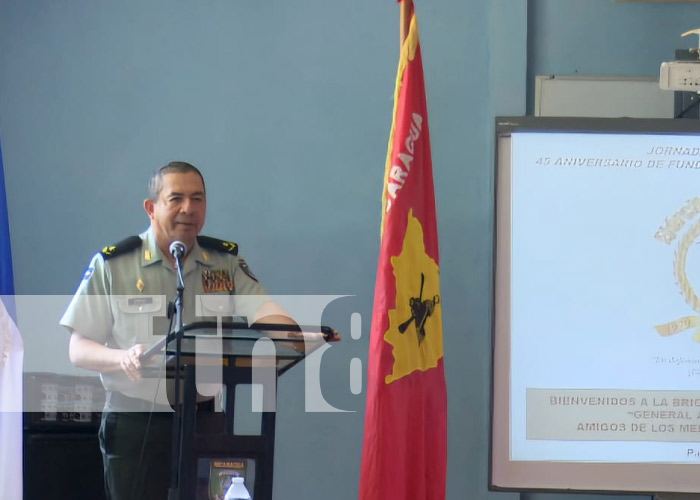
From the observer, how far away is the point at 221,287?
3.09m

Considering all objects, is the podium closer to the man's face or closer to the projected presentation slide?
the man's face

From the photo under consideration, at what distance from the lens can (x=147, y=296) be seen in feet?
9.97

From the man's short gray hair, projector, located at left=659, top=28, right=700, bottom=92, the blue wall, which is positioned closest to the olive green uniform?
the man's short gray hair

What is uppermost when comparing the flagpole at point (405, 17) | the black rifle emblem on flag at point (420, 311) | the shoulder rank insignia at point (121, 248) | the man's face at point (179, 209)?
the flagpole at point (405, 17)

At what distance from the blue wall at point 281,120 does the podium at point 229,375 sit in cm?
127

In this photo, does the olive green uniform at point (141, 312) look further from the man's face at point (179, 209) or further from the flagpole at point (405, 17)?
the flagpole at point (405, 17)

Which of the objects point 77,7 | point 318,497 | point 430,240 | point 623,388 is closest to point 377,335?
point 430,240

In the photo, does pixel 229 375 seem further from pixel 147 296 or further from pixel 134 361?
pixel 147 296

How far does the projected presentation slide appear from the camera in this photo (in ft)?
10.1

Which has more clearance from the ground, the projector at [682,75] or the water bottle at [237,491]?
the projector at [682,75]

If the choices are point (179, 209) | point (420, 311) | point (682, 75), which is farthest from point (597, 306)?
point (179, 209)

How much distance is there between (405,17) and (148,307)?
119cm

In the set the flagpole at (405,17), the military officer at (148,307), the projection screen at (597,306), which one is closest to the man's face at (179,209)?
the military officer at (148,307)

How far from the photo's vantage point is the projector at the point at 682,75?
3.23 m
